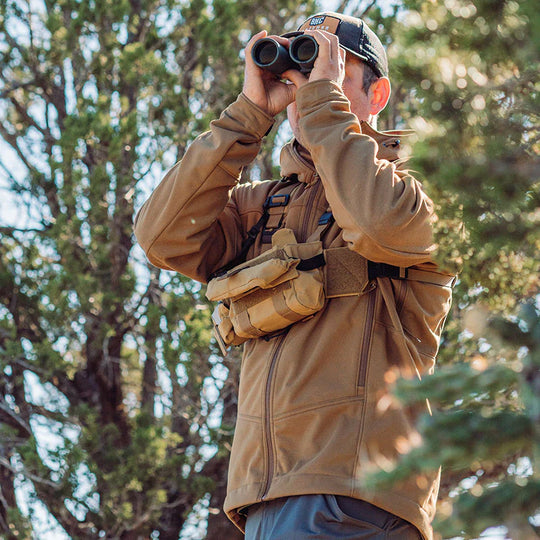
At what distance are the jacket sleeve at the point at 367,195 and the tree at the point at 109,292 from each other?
325 cm

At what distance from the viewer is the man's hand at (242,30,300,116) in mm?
2289

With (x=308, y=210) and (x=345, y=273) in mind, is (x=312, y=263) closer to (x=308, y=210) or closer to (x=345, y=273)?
(x=345, y=273)

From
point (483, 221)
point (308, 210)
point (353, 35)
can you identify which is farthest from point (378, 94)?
point (483, 221)

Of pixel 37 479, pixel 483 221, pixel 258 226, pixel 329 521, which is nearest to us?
pixel 483 221

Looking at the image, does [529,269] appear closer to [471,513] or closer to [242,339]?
[471,513]

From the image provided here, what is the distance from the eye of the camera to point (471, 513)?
35.0 inches

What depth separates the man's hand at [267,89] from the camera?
2.29 m

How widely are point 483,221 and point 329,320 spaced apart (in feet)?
3.00

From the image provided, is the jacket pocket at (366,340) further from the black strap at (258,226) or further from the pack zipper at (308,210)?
the black strap at (258,226)

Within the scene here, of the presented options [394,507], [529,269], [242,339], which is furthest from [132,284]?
[529,269]

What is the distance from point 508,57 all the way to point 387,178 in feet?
2.72

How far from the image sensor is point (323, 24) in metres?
2.39

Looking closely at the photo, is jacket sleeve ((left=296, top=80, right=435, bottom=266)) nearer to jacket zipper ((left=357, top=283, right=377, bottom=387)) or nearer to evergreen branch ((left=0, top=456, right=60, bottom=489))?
jacket zipper ((left=357, top=283, right=377, bottom=387))

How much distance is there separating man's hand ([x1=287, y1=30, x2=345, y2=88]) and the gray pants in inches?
39.4
